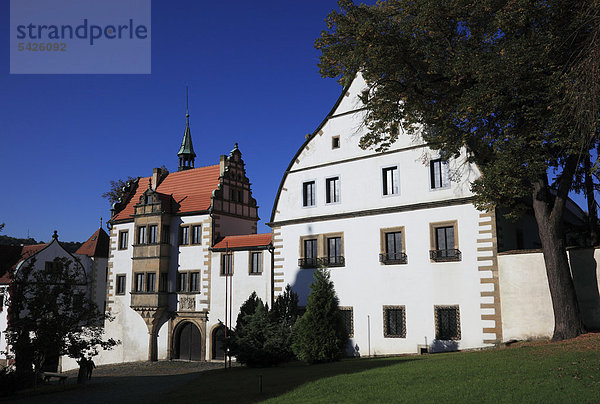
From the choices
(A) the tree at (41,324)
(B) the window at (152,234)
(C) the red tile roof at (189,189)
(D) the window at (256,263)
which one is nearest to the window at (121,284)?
(B) the window at (152,234)

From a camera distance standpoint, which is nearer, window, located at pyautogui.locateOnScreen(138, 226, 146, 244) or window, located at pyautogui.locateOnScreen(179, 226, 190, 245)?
window, located at pyautogui.locateOnScreen(179, 226, 190, 245)

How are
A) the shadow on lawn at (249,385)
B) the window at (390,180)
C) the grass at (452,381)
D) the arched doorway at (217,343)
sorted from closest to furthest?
the grass at (452,381), the shadow on lawn at (249,385), the window at (390,180), the arched doorway at (217,343)

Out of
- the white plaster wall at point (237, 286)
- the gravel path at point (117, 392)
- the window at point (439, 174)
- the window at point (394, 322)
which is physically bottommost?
the gravel path at point (117, 392)

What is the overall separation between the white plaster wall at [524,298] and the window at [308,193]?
11908mm

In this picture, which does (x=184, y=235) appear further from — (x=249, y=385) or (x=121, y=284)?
(x=249, y=385)

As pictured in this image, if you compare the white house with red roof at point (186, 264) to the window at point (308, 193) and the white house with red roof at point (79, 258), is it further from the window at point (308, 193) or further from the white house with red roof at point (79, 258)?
the white house with red roof at point (79, 258)

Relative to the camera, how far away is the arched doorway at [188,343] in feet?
120

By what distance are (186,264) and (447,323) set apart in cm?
1991

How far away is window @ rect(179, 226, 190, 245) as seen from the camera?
1533 inches

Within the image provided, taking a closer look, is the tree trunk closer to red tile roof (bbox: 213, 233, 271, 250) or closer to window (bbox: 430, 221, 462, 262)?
window (bbox: 430, 221, 462, 262)

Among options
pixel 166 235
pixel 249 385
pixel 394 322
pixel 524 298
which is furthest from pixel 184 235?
pixel 524 298

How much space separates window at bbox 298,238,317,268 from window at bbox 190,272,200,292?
9.46 meters

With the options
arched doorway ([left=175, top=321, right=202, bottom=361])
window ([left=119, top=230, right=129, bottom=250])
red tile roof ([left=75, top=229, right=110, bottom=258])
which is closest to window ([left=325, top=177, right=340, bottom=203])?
arched doorway ([left=175, top=321, right=202, bottom=361])

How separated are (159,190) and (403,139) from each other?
75.0 feet
